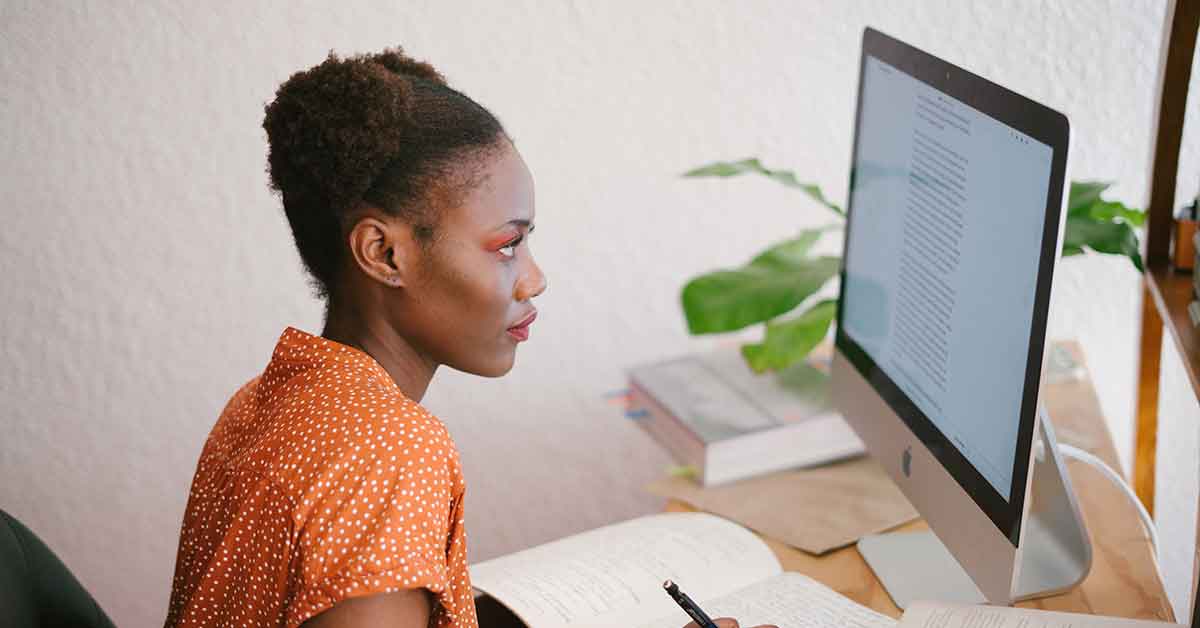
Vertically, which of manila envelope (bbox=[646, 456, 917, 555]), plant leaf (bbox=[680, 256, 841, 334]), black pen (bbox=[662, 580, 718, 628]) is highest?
plant leaf (bbox=[680, 256, 841, 334])

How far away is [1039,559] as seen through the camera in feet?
3.57

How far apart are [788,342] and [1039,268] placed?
0.55 metres

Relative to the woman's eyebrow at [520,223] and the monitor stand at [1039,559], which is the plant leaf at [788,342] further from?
the woman's eyebrow at [520,223]

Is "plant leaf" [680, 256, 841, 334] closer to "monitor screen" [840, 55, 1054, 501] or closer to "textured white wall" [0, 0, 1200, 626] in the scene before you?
"monitor screen" [840, 55, 1054, 501]

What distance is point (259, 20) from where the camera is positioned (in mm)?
1526

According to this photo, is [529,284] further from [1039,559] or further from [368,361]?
[1039,559]

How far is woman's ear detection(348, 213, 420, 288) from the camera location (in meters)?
0.88

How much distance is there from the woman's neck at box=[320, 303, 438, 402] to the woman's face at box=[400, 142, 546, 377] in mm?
12

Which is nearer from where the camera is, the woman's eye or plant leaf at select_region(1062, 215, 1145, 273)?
the woman's eye

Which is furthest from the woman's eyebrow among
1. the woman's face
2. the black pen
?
the black pen

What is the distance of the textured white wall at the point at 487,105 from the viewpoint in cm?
153

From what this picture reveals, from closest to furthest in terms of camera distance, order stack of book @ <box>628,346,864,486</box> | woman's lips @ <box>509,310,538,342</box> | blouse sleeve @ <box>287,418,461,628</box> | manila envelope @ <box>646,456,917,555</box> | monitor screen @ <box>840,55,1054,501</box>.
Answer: blouse sleeve @ <box>287,418,461,628</box>
monitor screen @ <box>840,55,1054,501</box>
woman's lips @ <box>509,310,538,342</box>
manila envelope @ <box>646,456,917,555</box>
stack of book @ <box>628,346,864,486</box>

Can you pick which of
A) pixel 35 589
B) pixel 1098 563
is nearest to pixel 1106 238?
pixel 1098 563

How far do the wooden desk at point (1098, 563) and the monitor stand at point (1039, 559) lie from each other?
1 centimetres
